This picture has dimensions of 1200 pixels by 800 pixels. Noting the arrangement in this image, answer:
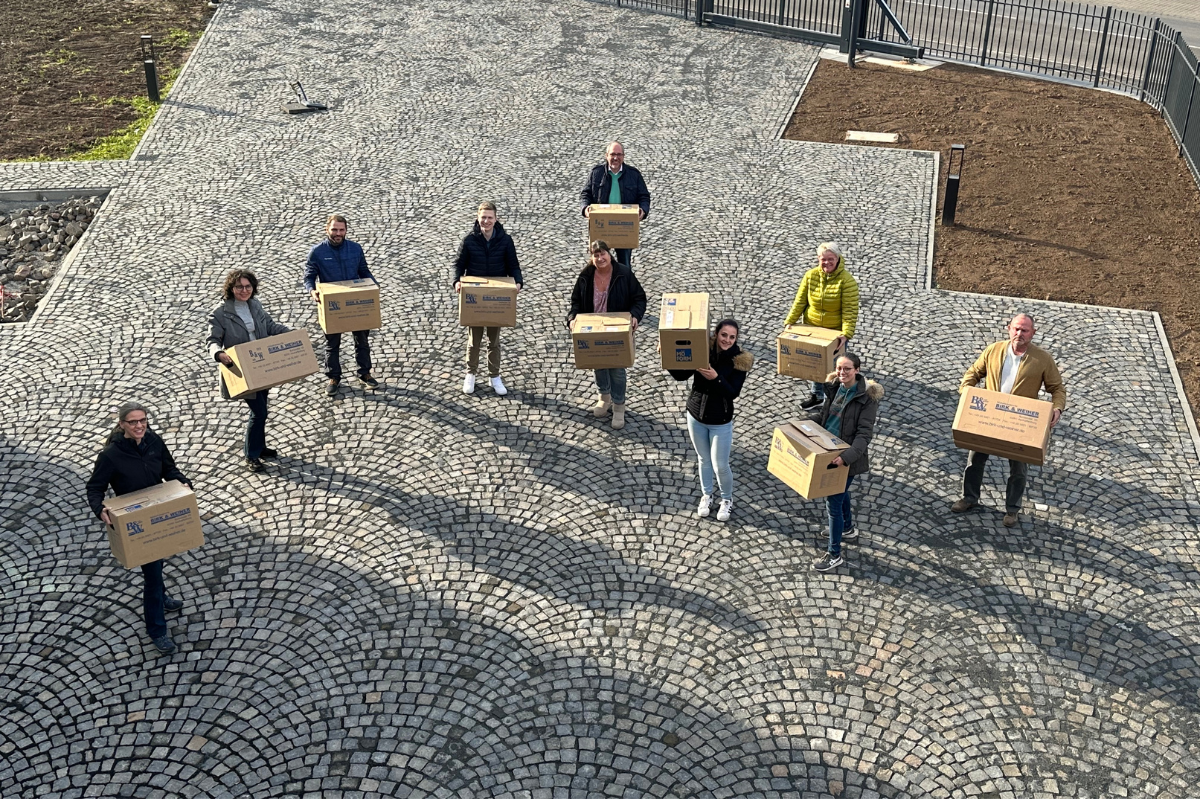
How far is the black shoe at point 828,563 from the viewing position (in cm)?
930

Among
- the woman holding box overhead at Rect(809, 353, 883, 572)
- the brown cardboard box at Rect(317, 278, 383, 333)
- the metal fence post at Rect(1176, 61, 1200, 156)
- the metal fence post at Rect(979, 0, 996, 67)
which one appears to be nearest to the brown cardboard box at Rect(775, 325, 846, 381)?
the woman holding box overhead at Rect(809, 353, 883, 572)

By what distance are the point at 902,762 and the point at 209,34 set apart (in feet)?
70.5

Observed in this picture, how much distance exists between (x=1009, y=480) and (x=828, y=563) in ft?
5.85

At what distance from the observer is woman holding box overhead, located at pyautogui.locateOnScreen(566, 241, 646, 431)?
36.0 ft

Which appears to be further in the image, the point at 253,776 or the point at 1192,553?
the point at 1192,553

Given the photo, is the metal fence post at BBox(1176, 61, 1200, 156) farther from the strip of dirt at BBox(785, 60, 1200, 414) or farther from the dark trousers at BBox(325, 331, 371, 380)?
the dark trousers at BBox(325, 331, 371, 380)

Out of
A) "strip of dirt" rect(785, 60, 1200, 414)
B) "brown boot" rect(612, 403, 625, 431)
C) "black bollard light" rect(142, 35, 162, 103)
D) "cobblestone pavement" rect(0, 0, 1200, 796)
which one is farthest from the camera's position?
"black bollard light" rect(142, 35, 162, 103)

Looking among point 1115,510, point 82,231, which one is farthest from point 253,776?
point 82,231

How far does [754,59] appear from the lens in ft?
76.1

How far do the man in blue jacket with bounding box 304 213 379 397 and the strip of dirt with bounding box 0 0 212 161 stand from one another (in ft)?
30.7

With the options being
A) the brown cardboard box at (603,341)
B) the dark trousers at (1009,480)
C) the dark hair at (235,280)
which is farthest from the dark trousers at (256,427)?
the dark trousers at (1009,480)

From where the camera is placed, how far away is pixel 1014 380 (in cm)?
959

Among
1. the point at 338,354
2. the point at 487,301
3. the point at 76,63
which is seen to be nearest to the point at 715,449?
the point at 487,301

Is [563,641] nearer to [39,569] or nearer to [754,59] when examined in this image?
[39,569]
